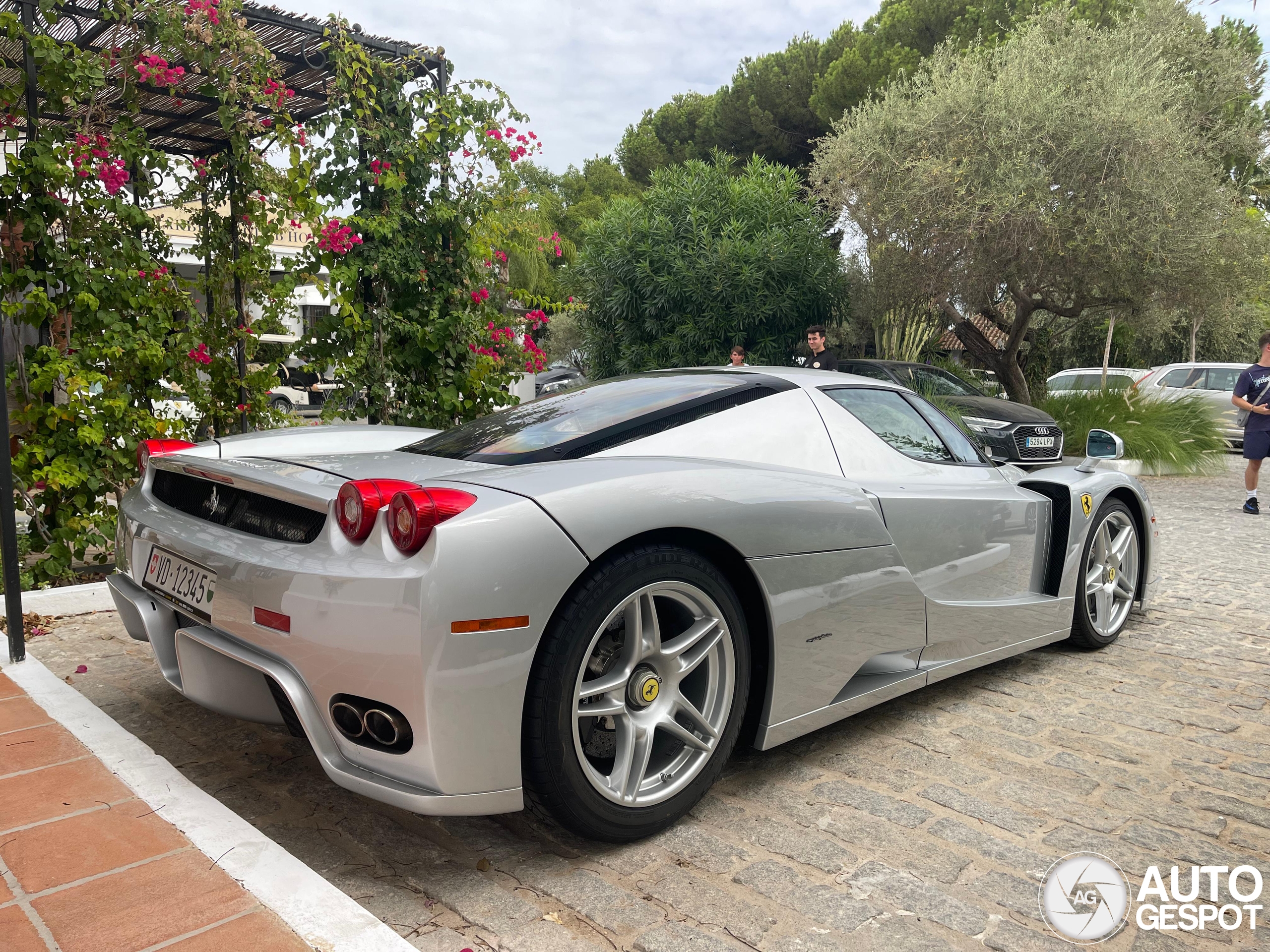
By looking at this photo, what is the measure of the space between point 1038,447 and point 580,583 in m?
9.27

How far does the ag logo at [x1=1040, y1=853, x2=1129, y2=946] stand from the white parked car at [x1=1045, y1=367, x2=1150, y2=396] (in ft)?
42.1

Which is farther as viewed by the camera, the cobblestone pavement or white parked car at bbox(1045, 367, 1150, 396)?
white parked car at bbox(1045, 367, 1150, 396)

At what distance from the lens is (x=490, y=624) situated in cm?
200

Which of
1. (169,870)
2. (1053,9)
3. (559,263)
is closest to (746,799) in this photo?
(169,870)

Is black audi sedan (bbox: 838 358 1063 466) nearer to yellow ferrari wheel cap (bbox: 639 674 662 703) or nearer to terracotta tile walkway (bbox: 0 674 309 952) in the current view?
yellow ferrari wheel cap (bbox: 639 674 662 703)

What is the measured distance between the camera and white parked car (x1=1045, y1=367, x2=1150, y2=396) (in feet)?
45.8

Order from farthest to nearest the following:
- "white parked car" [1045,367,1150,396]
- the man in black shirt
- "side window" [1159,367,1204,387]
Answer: "side window" [1159,367,1204,387] → "white parked car" [1045,367,1150,396] → the man in black shirt

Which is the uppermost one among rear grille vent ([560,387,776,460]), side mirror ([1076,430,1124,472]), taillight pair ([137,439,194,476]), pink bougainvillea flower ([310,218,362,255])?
pink bougainvillea flower ([310,218,362,255])

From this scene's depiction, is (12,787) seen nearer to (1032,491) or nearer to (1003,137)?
(1032,491)

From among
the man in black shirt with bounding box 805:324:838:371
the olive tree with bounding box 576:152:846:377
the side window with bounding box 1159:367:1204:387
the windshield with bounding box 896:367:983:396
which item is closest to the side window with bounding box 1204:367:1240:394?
the side window with bounding box 1159:367:1204:387

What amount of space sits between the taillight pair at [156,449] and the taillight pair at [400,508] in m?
1.22

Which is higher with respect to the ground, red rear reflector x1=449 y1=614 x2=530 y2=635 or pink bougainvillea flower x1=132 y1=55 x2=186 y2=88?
pink bougainvillea flower x1=132 y1=55 x2=186 y2=88

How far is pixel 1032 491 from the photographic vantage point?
147 inches
